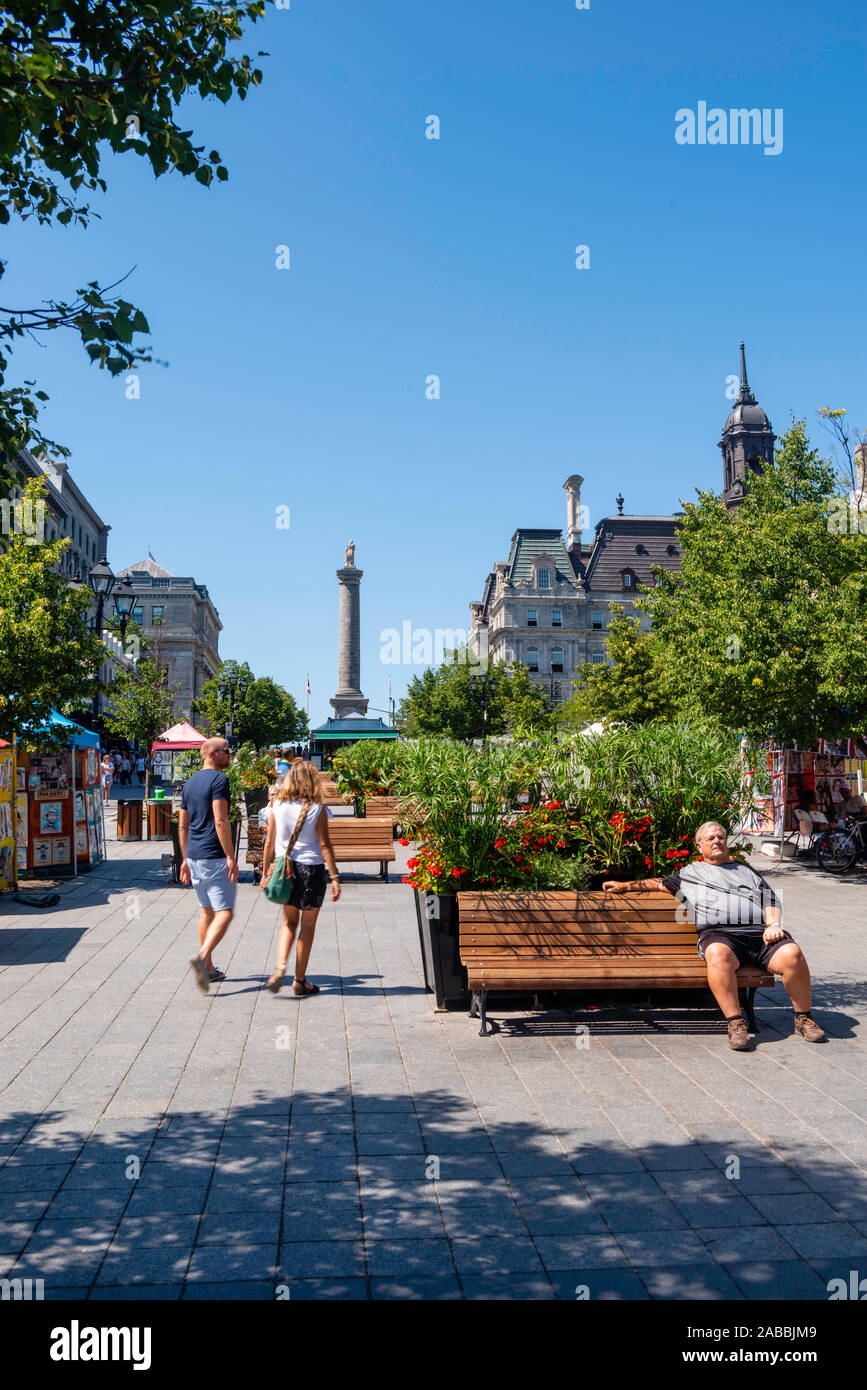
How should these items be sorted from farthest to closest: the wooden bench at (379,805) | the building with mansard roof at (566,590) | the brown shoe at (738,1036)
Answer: the building with mansard roof at (566,590), the wooden bench at (379,805), the brown shoe at (738,1036)

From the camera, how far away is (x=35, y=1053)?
6.66 metres

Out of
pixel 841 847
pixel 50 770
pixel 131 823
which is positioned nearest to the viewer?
pixel 50 770

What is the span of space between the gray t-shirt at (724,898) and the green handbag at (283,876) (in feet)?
9.71

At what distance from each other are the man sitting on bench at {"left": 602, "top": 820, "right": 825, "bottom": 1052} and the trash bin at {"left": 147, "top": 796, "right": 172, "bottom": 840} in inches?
731

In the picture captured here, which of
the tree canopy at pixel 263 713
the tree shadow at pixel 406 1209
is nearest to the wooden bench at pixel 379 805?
the tree shadow at pixel 406 1209

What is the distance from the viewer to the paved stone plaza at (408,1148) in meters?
3.85

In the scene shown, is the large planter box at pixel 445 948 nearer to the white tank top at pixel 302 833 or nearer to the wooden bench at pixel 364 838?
the white tank top at pixel 302 833

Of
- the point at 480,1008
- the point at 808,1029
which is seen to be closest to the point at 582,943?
the point at 480,1008

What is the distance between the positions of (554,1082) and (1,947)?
6828 mm

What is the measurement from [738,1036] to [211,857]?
4274mm

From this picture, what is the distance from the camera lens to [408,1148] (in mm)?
5027

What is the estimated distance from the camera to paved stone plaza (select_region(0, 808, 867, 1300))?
385 cm

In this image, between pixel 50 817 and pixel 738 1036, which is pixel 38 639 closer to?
pixel 50 817

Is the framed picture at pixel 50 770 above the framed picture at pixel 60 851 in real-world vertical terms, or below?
above
